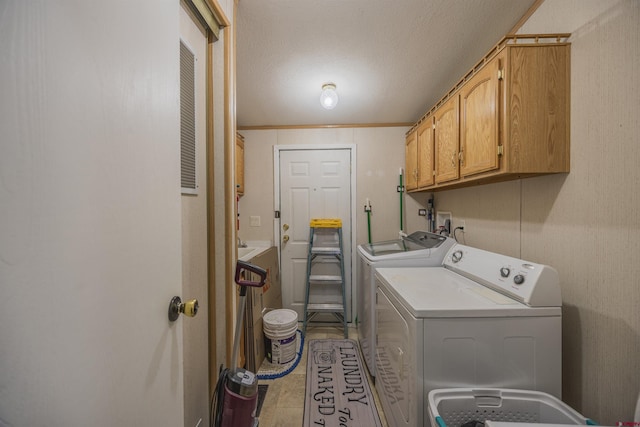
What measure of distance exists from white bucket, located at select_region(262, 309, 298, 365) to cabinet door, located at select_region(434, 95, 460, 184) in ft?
5.73

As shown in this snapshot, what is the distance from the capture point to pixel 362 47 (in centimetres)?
159

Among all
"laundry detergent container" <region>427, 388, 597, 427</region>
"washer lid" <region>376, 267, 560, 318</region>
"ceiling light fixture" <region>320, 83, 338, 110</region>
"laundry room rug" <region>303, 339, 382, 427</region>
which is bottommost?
"laundry room rug" <region>303, 339, 382, 427</region>

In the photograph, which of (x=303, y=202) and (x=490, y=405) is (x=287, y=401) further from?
(x=303, y=202)

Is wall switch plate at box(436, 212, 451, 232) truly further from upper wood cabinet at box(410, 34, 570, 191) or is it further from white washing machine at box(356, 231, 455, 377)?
upper wood cabinet at box(410, 34, 570, 191)

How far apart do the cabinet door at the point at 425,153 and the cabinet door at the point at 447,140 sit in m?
0.11

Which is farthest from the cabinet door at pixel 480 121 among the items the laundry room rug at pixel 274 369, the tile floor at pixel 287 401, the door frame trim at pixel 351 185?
the laundry room rug at pixel 274 369

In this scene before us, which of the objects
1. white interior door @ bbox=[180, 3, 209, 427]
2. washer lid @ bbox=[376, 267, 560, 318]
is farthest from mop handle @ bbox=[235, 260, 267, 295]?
washer lid @ bbox=[376, 267, 560, 318]

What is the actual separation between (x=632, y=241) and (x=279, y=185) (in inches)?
105

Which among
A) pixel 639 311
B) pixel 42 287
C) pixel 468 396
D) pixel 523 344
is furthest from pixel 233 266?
pixel 639 311

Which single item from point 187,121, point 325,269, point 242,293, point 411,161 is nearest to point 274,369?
point 325,269

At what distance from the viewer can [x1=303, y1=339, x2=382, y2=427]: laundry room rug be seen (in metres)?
1.57

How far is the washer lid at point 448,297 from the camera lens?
106 cm

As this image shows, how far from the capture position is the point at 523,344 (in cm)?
105

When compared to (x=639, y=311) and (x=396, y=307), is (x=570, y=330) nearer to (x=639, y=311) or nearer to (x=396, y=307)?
(x=639, y=311)
